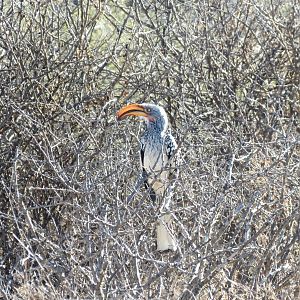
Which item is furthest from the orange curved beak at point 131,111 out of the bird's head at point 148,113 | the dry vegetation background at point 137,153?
the dry vegetation background at point 137,153

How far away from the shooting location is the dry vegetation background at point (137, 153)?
5289mm

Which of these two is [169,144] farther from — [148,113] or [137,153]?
[137,153]

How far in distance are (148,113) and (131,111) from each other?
0.22m

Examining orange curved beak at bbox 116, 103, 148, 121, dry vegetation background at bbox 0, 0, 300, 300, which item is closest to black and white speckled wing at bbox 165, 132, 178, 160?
dry vegetation background at bbox 0, 0, 300, 300

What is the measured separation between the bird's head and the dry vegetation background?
0.16 m

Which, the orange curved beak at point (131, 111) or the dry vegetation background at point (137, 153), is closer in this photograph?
the dry vegetation background at point (137, 153)

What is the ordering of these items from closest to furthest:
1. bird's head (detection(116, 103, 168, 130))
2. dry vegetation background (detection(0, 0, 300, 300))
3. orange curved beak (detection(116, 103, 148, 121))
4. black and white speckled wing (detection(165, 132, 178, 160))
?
dry vegetation background (detection(0, 0, 300, 300)) < orange curved beak (detection(116, 103, 148, 121)) < bird's head (detection(116, 103, 168, 130)) < black and white speckled wing (detection(165, 132, 178, 160))

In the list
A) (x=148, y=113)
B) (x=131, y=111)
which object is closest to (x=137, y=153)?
(x=131, y=111)

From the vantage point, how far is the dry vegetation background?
529cm

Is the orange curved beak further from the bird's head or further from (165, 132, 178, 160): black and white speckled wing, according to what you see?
(165, 132, 178, 160): black and white speckled wing

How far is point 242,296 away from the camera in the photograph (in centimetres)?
549

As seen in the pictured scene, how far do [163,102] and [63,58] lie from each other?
0.96m

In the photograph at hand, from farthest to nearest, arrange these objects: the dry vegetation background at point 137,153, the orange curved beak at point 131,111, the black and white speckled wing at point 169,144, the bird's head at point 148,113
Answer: the black and white speckled wing at point 169,144
the bird's head at point 148,113
the orange curved beak at point 131,111
the dry vegetation background at point 137,153

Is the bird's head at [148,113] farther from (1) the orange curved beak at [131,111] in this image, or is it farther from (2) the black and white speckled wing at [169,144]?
(2) the black and white speckled wing at [169,144]
